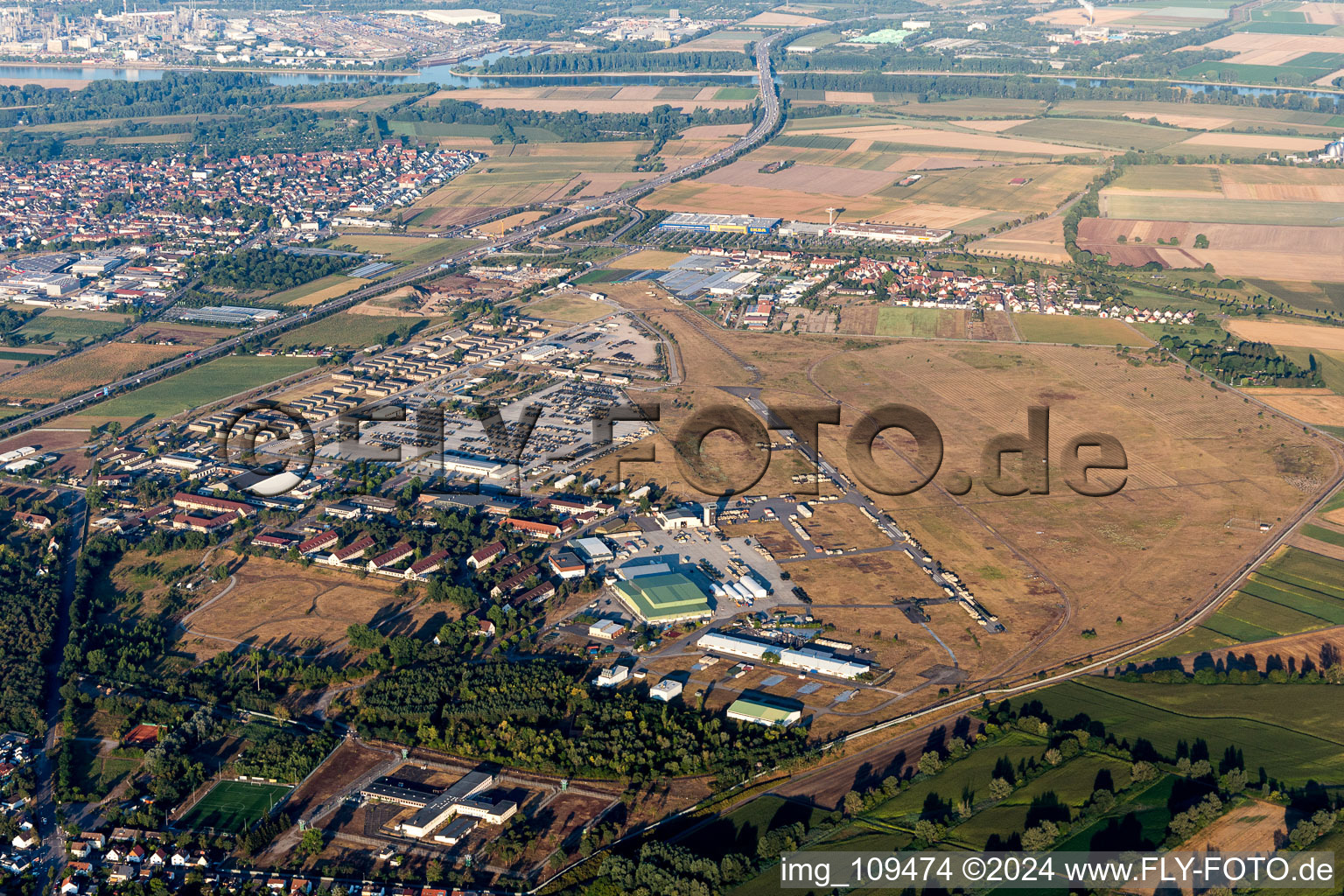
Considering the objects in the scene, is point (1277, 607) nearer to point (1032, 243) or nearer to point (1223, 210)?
point (1032, 243)

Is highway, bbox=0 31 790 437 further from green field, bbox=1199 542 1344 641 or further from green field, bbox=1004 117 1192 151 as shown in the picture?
green field, bbox=1199 542 1344 641

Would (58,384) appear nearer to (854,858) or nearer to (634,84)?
(854,858)

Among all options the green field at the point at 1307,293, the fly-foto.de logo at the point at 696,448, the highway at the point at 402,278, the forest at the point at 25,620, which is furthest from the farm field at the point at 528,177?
the forest at the point at 25,620

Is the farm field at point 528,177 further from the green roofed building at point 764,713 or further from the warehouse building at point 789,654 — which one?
the green roofed building at point 764,713

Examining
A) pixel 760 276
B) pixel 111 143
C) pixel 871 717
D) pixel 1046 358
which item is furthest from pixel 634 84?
pixel 871 717

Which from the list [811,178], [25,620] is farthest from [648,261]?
[25,620]

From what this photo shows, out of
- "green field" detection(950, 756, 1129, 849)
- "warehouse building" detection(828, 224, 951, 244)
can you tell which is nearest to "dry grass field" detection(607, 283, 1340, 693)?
"green field" detection(950, 756, 1129, 849)
